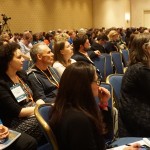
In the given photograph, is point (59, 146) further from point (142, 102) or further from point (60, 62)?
point (60, 62)

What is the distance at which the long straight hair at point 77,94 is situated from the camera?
67.2 inches

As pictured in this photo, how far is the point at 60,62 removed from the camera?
4.27 meters

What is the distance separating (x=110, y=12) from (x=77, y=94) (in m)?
18.3

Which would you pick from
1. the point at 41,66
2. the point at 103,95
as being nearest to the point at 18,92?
the point at 41,66

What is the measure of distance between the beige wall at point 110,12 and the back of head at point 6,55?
55.4ft

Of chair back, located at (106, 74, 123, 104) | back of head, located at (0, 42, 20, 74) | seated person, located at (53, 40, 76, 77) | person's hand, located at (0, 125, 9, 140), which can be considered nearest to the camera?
person's hand, located at (0, 125, 9, 140)

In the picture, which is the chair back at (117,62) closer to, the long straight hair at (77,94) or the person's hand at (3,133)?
the person's hand at (3,133)

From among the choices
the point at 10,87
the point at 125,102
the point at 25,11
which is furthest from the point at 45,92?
the point at 25,11

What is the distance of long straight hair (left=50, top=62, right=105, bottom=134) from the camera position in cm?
171

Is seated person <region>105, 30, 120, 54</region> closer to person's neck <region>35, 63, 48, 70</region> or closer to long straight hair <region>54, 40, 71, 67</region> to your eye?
long straight hair <region>54, 40, 71, 67</region>

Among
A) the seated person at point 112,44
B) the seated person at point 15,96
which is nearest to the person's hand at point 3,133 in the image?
the seated person at point 15,96


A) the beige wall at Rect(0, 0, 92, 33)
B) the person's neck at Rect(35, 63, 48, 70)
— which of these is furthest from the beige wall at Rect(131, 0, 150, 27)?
the person's neck at Rect(35, 63, 48, 70)

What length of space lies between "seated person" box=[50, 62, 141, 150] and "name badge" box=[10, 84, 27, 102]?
1.12 m

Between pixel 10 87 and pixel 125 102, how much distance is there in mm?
1054
